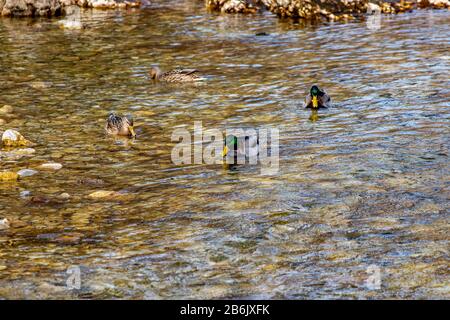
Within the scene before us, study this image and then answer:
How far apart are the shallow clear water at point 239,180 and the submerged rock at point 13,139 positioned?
0.24 metres

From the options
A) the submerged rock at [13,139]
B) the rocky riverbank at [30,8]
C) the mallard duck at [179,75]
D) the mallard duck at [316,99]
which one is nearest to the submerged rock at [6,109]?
the submerged rock at [13,139]

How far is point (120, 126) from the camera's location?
12.3 m

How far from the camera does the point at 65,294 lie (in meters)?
6.87

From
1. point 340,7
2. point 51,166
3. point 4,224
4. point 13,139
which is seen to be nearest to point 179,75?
point 13,139

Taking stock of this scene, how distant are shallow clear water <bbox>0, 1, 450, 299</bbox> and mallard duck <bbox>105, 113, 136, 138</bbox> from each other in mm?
182

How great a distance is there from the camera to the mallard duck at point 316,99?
43.5 feet

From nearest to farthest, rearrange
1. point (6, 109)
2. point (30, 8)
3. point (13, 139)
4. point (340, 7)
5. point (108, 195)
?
point (108, 195)
point (13, 139)
point (6, 109)
point (340, 7)
point (30, 8)

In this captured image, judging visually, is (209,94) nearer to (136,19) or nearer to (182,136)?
(182,136)

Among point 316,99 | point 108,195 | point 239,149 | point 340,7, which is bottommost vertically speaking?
point 108,195

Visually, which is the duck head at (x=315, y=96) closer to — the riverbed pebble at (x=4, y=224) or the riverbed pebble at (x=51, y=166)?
the riverbed pebble at (x=51, y=166)

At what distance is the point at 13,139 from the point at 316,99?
4.92 metres

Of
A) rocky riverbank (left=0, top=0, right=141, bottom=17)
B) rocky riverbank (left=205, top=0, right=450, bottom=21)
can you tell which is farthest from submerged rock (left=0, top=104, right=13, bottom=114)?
rocky riverbank (left=0, top=0, right=141, bottom=17)

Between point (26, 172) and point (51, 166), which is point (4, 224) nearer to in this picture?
point (26, 172)
